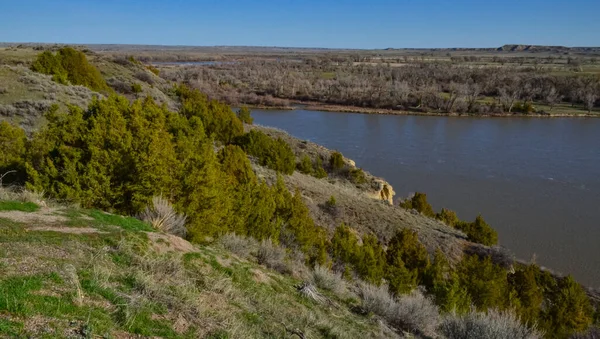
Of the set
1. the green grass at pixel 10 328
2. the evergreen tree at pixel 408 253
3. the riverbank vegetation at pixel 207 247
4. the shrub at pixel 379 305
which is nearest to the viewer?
the green grass at pixel 10 328

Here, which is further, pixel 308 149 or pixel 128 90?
pixel 128 90

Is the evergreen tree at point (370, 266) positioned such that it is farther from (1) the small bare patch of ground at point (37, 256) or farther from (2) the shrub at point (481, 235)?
(1) the small bare patch of ground at point (37, 256)

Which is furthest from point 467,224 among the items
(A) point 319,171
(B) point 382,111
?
(B) point 382,111

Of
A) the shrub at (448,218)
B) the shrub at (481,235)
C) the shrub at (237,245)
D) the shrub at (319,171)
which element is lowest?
the shrub at (448,218)

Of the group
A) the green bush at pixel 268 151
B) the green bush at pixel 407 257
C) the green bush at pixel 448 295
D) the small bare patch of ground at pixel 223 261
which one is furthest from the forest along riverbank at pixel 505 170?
the small bare patch of ground at pixel 223 261

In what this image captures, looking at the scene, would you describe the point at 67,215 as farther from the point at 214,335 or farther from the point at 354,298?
the point at 354,298

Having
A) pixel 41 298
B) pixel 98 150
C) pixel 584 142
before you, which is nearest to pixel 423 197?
pixel 98 150

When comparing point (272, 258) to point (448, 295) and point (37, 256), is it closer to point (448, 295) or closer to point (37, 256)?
point (448, 295)
